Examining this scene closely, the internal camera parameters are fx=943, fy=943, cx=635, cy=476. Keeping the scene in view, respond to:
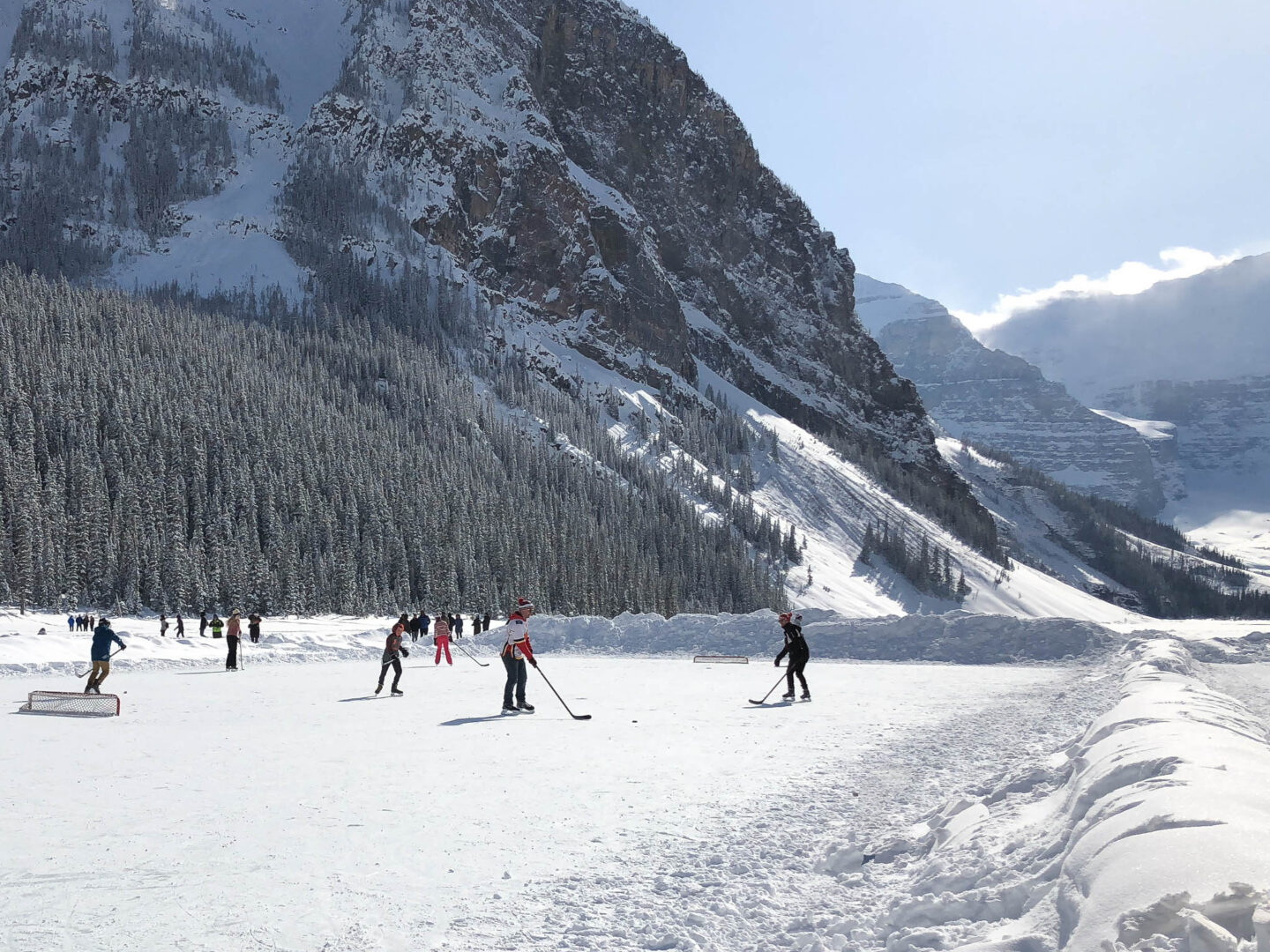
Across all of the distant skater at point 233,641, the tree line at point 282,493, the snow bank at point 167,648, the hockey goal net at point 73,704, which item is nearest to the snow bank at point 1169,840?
the hockey goal net at point 73,704

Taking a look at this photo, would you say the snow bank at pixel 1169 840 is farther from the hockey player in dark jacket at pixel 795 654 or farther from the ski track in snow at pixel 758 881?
the hockey player in dark jacket at pixel 795 654

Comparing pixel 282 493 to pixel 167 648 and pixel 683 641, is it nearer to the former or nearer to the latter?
pixel 167 648

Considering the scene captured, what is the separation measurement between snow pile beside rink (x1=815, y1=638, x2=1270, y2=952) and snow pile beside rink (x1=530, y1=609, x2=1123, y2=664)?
87.0 ft

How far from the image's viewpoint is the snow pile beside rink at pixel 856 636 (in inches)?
1375

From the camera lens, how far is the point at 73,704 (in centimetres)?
1884

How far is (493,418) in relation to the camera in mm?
133750

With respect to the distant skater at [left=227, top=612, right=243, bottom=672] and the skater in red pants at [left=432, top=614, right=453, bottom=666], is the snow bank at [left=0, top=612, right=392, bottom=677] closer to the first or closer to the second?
the distant skater at [left=227, top=612, right=243, bottom=672]

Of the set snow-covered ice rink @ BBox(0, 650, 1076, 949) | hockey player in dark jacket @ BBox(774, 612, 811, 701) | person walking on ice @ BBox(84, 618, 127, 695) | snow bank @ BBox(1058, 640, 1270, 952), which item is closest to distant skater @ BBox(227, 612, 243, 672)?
person walking on ice @ BBox(84, 618, 127, 695)

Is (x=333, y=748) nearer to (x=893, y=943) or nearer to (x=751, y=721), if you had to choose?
(x=751, y=721)

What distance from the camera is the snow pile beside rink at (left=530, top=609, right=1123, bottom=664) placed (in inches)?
1375

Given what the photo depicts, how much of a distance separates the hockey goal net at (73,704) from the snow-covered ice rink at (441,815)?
0.73m

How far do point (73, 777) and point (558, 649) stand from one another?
29283 millimetres

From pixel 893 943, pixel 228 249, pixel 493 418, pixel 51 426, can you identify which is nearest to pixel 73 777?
pixel 893 943

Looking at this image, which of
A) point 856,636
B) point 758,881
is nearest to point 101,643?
point 758,881
